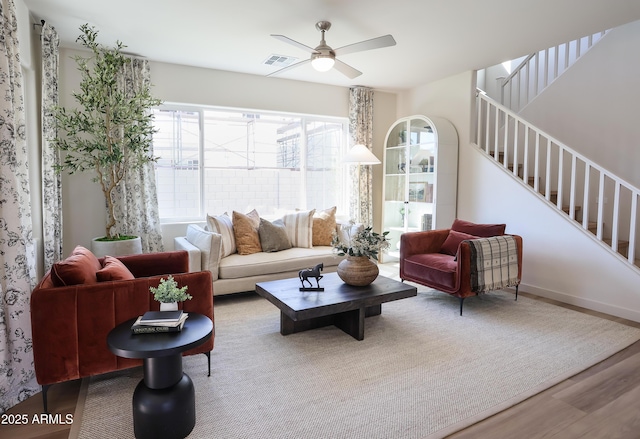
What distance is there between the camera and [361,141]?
5988 mm

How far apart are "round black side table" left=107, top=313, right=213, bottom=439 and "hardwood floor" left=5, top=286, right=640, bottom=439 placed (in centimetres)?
51

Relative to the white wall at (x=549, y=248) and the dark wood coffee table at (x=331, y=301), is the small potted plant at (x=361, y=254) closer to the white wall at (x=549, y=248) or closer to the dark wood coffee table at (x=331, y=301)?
the dark wood coffee table at (x=331, y=301)

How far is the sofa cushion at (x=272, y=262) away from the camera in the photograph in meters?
Result: 3.94

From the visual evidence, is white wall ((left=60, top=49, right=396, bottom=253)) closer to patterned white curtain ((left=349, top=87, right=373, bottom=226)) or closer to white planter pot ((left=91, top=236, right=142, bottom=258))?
patterned white curtain ((left=349, top=87, right=373, bottom=226))

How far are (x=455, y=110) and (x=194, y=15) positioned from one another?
366 cm

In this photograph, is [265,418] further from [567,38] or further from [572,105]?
[572,105]

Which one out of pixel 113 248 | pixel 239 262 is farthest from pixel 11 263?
pixel 239 262

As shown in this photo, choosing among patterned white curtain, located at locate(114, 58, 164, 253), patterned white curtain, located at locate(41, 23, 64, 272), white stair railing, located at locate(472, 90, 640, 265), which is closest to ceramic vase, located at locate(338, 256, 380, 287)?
white stair railing, located at locate(472, 90, 640, 265)

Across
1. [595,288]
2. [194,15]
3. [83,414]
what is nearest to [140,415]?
[83,414]

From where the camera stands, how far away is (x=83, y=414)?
81.0 inches

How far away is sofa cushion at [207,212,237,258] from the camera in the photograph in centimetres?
419

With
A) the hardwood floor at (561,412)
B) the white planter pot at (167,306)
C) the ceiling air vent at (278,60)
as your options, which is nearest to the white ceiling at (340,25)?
the ceiling air vent at (278,60)

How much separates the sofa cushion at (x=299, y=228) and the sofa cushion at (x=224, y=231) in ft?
2.39

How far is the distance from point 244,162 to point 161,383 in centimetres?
384
